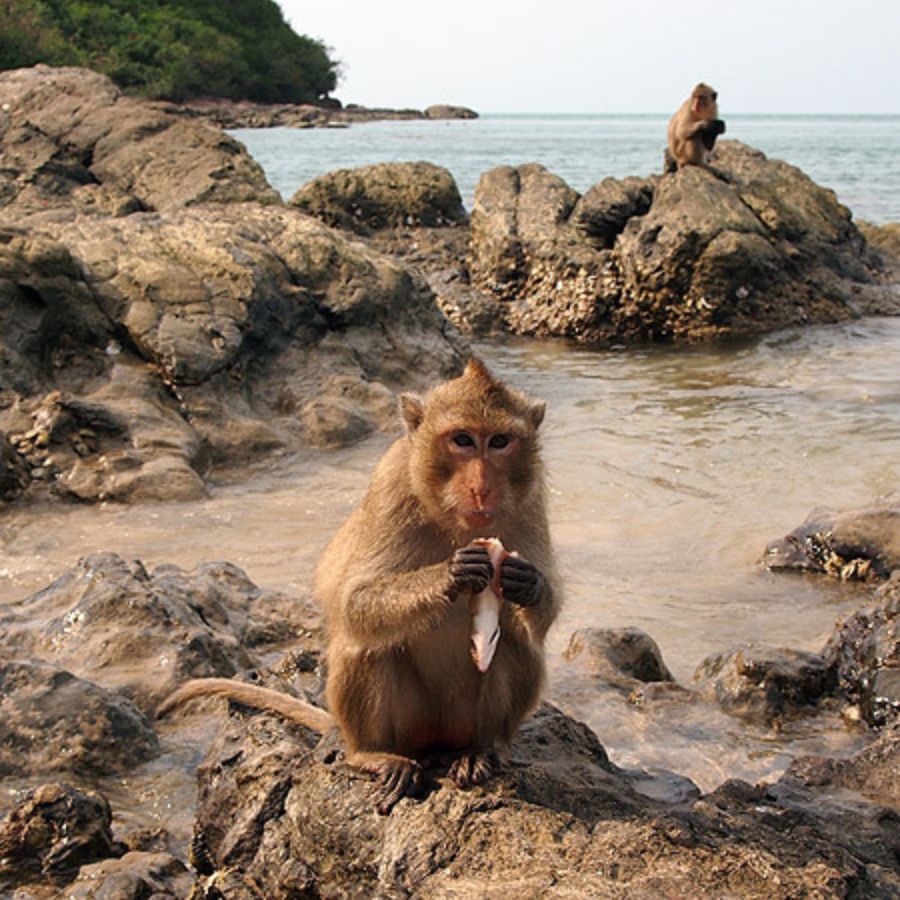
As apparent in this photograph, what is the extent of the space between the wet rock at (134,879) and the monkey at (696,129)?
15.2 m

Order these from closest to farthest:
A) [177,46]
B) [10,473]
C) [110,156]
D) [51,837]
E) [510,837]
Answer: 1. [510,837]
2. [51,837]
3. [10,473]
4. [110,156]
5. [177,46]

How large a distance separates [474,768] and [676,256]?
13.0 metres

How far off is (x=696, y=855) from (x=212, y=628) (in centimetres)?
323

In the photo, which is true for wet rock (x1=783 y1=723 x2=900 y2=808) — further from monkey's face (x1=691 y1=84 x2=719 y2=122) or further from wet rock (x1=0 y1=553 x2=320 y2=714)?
monkey's face (x1=691 y1=84 x2=719 y2=122)

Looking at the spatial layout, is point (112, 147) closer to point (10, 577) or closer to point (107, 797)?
point (10, 577)

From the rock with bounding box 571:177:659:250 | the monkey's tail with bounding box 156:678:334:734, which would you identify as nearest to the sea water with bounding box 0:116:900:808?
the monkey's tail with bounding box 156:678:334:734

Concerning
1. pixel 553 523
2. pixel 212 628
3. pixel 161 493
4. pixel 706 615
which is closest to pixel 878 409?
pixel 553 523

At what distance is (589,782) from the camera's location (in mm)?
3660

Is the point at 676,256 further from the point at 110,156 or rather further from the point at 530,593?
the point at 530,593

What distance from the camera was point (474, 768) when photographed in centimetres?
352

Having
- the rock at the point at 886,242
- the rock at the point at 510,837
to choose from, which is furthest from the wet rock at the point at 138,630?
the rock at the point at 886,242

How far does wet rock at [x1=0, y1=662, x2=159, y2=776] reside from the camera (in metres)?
4.50

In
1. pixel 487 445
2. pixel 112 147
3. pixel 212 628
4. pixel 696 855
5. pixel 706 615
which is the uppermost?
pixel 112 147

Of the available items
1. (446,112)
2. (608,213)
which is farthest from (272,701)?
(446,112)
